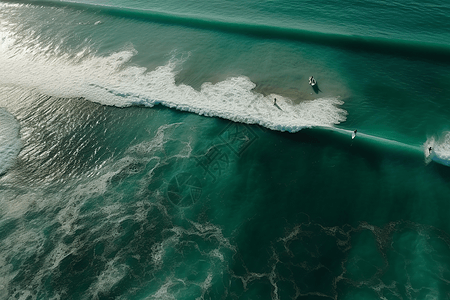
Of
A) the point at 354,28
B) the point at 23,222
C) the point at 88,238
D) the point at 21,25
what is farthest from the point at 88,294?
the point at 21,25

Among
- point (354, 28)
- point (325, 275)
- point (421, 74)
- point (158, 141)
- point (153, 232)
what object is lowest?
point (325, 275)

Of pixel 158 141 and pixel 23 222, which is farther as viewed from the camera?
pixel 158 141

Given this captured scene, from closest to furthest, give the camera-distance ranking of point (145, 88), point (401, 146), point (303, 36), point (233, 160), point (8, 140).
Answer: point (401, 146)
point (233, 160)
point (8, 140)
point (145, 88)
point (303, 36)

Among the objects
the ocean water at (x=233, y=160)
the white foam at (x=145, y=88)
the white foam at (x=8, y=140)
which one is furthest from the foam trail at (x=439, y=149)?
the white foam at (x=8, y=140)

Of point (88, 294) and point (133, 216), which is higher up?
point (133, 216)

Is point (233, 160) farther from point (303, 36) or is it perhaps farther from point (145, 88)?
point (303, 36)

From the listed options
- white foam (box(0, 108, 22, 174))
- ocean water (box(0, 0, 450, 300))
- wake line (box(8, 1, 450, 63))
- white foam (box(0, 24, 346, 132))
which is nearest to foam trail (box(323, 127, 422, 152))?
ocean water (box(0, 0, 450, 300))

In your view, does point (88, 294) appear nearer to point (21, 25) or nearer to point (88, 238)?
point (88, 238)

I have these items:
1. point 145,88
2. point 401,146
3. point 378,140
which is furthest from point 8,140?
point 401,146
